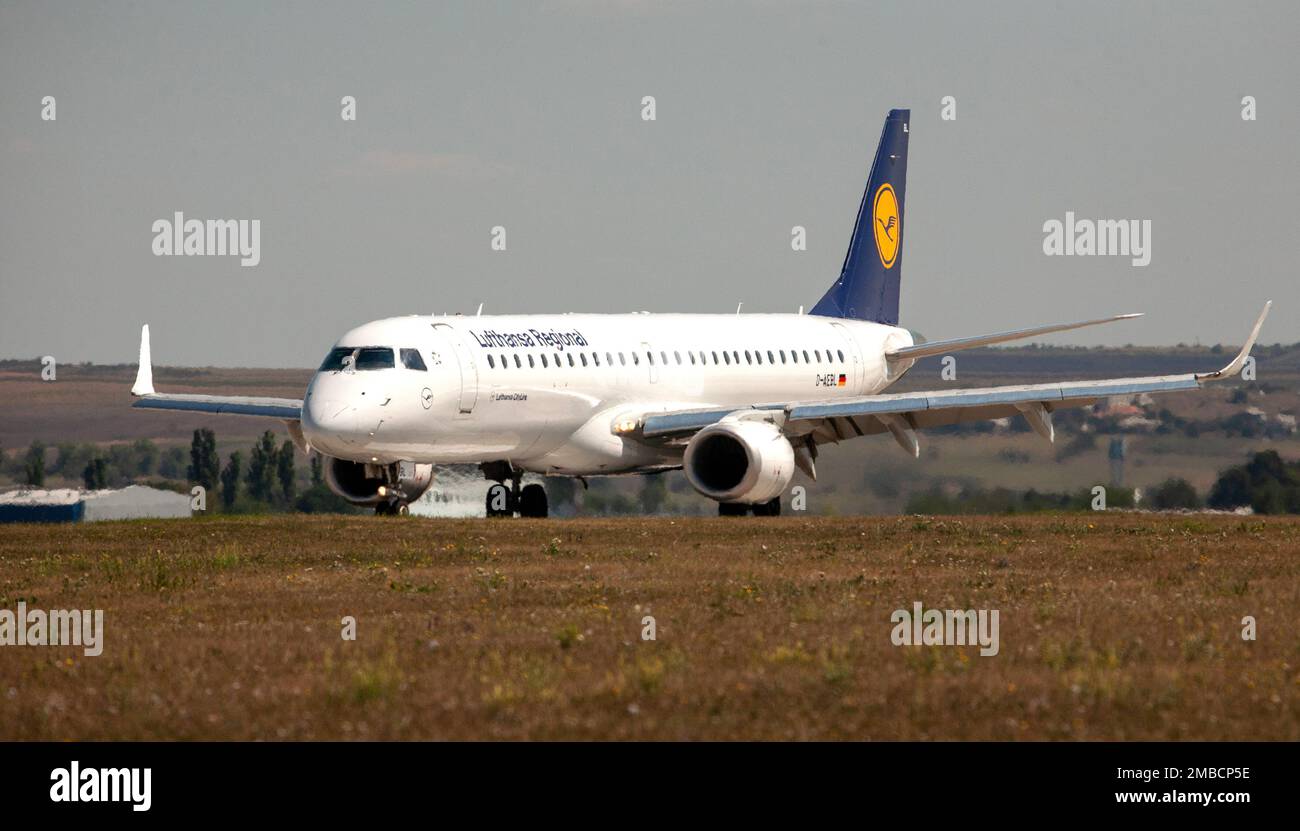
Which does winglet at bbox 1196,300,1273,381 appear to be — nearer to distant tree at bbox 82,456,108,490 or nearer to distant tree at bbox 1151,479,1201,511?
distant tree at bbox 1151,479,1201,511

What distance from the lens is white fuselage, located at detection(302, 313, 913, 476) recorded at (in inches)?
1355

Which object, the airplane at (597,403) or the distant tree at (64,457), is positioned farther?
the distant tree at (64,457)

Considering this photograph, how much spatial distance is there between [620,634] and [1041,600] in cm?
485

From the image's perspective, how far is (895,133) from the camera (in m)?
51.1

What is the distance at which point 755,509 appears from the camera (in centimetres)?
4034

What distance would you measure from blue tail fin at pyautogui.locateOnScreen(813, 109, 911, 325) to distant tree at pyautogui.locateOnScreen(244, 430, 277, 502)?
1958cm

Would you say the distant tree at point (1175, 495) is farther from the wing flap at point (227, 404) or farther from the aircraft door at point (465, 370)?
the wing flap at point (227, 404)

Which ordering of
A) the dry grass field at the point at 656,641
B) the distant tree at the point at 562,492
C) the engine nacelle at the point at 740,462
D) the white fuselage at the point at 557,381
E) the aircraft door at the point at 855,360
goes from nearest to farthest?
the dry grass field at the point at 656,641 → the white fuselage at the point at 557,381 → the engine nacelle at the point at 740,462 → the aircraft door at the point at 855,360 → the distant tree at the point at 562,492

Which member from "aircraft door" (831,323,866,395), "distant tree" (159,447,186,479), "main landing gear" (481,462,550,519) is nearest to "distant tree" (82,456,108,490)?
"distant tree" (159,447,186,479)

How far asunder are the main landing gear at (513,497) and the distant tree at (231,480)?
2039 centimetres

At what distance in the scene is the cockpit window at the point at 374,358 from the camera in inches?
1364

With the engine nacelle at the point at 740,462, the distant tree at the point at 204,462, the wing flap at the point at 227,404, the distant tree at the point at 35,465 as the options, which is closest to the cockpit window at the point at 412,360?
the engine nacelle at the point at 740,462

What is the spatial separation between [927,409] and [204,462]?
33.5 m

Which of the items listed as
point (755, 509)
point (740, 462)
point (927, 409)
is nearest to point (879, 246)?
point (755, 509)
